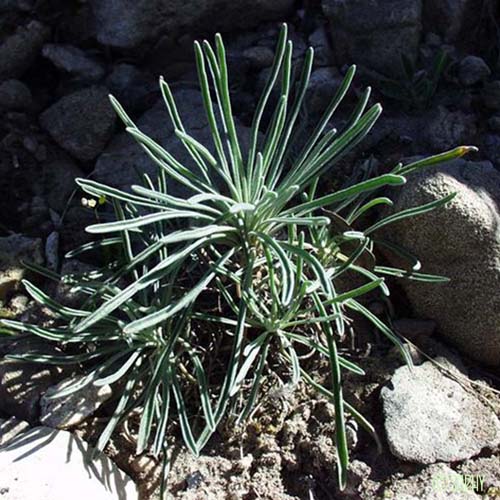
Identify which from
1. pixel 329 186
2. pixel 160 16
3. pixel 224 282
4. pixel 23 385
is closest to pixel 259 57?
pixel 160 16

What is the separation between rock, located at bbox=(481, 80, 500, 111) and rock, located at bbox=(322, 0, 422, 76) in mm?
299

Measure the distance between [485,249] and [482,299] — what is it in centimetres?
15

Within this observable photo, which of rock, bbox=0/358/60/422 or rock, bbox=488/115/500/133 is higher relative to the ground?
rock, bbox=488/115/500/133

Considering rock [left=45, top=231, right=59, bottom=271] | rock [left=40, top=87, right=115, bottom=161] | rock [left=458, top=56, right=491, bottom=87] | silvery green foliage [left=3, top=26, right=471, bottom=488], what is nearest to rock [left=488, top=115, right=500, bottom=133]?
rock [left=458, top=56, right=491, bottom=87]

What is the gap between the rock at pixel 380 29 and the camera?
9.35ft

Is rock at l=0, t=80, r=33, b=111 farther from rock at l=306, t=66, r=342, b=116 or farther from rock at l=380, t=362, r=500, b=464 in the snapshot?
rock at l=380, t=362, r=500, b=464

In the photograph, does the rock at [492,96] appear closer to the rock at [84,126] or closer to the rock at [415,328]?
the rock at [415,328]

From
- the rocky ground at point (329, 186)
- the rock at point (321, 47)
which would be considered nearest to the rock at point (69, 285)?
the rocky ground at point (329, 186)

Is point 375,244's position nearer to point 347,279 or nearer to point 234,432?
point 347,279

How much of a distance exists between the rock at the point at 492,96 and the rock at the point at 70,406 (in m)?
1.69

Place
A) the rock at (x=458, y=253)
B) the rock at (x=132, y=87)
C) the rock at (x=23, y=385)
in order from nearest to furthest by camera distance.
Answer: the rock at (x=23, y=385), the rock at (x=458, y=253), the rock at (x=132, y=87)

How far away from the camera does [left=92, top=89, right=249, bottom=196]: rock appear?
268cm

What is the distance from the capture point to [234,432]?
2174 mm

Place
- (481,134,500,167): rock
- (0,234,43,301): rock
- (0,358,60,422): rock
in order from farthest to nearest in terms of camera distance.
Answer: (481,134,500,167): rock < (0,234,43,301): rock < (0,358,60,422): rock
